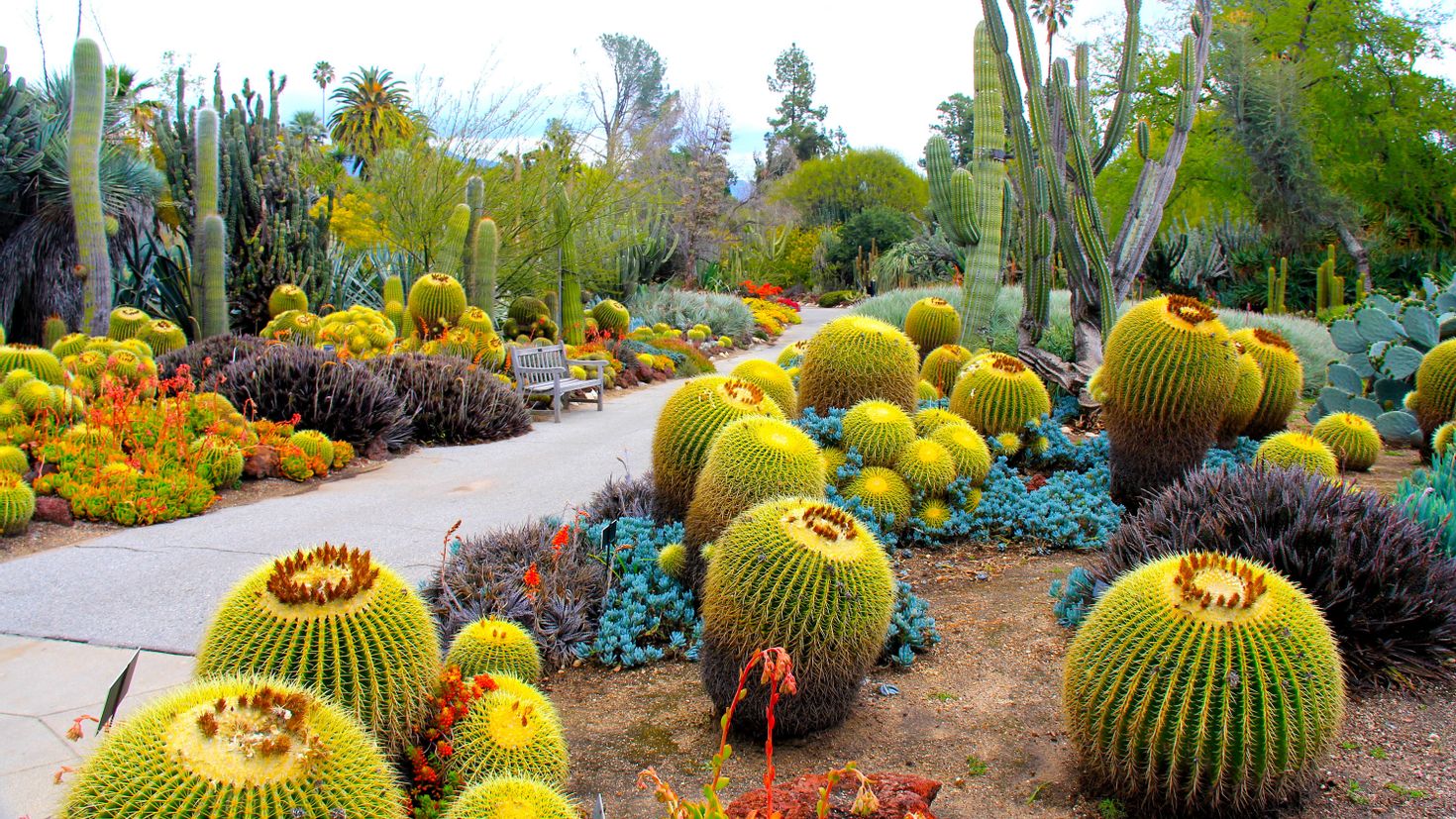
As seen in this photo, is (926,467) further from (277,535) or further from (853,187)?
(853,187)

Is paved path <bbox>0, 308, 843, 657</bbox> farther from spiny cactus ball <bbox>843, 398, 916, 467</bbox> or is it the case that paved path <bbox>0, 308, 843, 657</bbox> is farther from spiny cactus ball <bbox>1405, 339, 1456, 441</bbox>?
spiny cactus ball <bbox>1405, 339, 1456, 441</bbox>

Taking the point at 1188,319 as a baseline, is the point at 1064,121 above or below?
above

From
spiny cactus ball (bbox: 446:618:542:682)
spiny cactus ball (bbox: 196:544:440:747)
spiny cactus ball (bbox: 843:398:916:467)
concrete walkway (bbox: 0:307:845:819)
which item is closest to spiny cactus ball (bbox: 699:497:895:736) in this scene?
spiny cactus ball (bbox: 446:618:542:682)

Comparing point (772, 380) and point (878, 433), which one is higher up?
point (772, 380)

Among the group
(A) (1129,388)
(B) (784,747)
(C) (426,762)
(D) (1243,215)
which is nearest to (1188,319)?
(A) (1129,388)

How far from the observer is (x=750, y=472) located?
13.7 ft

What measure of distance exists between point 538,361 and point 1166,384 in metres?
7.29

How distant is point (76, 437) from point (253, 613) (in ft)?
18.1

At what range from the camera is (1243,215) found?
30391 millimetres

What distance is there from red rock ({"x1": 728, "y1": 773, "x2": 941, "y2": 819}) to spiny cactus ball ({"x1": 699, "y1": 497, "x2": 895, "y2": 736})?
2.80ft

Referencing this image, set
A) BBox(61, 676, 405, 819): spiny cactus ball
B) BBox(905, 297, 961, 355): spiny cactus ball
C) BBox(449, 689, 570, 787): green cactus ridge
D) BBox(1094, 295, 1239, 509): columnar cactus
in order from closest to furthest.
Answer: BBox(61, 676, 405, 819): spiny cactus ball, BBox(449, 689, 570, 787): green cactus ridge, BBox(1094, 295, 1239, 509): columnar cactus, BBox(905, 297, 961, 355): spiny cactus ball

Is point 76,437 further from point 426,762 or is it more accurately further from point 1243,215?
point 1243,215

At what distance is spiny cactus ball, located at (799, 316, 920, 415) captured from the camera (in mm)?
6344

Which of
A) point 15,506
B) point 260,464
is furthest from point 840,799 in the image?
point 260,464
